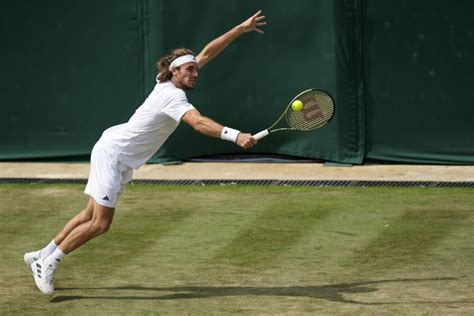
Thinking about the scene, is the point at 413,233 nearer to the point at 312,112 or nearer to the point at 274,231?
the point at 274,231

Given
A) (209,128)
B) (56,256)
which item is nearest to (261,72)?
(56,256)

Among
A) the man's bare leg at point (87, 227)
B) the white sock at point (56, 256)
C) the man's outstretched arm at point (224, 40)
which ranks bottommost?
the white sock at point (56, 256)

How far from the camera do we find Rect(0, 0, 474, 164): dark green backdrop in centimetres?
1417

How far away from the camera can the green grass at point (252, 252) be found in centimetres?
877

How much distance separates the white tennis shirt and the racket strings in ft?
2.77

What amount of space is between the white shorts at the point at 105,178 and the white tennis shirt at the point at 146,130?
47 mm

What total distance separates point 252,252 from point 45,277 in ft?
6.61

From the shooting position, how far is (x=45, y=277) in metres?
8.95

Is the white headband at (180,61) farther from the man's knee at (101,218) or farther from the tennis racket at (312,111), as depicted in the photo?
the man's knee at (101,218)

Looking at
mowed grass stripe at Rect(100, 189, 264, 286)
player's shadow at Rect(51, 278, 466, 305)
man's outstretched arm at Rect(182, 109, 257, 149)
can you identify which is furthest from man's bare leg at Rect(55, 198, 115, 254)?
man's outstretched arm at Rect(182, 109, 257, 149)

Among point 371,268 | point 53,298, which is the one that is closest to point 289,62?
point 371,268

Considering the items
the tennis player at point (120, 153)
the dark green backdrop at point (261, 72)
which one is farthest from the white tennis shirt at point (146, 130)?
the dark green backdrop at point (261, 72)

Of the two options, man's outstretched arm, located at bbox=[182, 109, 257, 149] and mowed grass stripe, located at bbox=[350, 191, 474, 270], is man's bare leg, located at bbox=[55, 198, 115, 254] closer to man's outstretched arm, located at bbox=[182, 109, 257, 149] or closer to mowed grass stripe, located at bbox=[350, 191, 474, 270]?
man's outstretched arm, located at bbox=[182, 109, 257, 149]

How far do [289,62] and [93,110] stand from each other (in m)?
2.34
